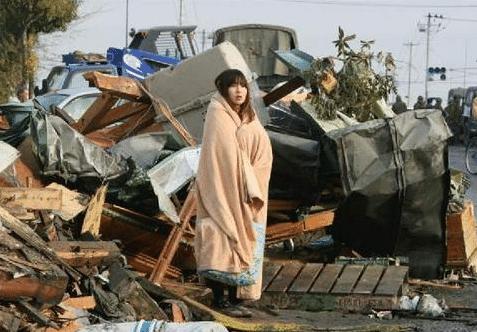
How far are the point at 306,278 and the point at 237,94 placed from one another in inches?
74.2

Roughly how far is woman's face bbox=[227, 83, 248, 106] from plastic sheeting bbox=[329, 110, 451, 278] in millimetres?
2087

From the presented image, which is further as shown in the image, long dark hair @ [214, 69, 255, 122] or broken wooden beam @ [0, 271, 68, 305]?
long dark hair @ [214, 69, 255, 122]

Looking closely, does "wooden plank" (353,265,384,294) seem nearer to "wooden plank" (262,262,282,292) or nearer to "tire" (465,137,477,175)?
"wooden plank" (262,262,282,292)

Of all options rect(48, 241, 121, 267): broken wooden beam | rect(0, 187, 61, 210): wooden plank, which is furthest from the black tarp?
rect(48, 241, 121, 267): broken wooden beam

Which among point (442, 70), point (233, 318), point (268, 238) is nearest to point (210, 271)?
point (233, 318)

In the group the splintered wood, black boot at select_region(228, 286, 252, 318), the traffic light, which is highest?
black boot at select_region(228, 286, 252, 318)

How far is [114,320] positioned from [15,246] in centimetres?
Result: 83

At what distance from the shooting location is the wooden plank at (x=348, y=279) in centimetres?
791

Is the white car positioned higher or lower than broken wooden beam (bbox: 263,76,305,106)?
lower

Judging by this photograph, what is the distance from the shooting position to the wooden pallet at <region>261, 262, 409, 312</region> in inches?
306

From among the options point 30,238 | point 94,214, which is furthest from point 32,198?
point 30,238

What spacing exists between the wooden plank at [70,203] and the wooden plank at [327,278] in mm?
1913

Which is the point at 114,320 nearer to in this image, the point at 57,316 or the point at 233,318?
the point at 57,316

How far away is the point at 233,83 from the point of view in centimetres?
714
